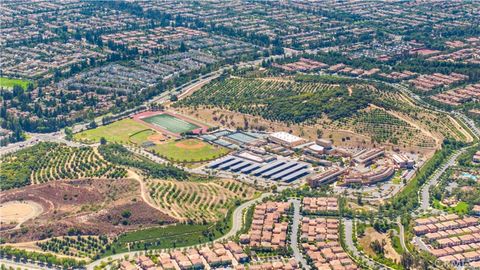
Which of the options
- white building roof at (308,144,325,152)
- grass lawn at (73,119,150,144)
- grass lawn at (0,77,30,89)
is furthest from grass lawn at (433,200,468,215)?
grass lawn at (0,77,30,89)

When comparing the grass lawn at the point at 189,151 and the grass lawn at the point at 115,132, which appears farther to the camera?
the grass lawn at the point at 115,132

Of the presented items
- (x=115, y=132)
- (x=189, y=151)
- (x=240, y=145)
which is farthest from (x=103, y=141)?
(x=240, y=145)

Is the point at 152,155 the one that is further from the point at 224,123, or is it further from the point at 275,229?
the point at 275,229

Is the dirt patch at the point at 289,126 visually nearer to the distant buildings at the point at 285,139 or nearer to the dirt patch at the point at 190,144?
the distant buildings at the point at 285,139

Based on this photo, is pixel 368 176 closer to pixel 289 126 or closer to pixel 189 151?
pixel 289 126

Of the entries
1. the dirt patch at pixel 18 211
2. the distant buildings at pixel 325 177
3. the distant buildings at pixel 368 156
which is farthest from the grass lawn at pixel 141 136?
the distant buildings at pixel 368 156

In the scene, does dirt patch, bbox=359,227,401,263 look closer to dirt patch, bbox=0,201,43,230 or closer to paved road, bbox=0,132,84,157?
dirt patch, bbox=0,201,43,230
